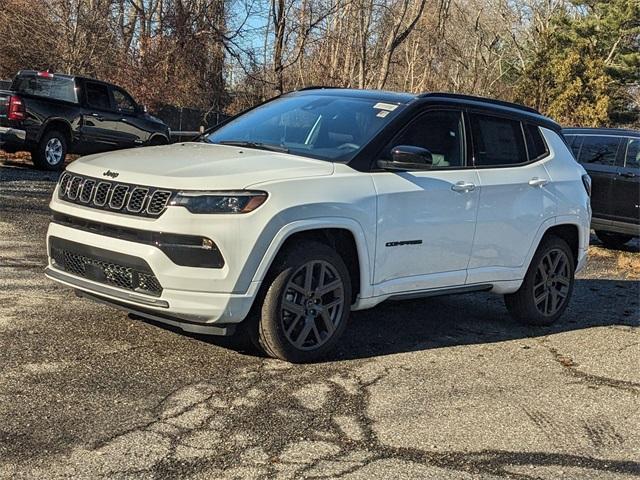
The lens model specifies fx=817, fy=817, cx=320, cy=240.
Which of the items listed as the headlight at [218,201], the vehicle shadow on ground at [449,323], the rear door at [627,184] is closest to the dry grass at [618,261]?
the rear door at [627,184]

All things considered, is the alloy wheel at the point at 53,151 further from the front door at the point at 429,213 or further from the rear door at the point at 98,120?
the front door at the point at 429,213

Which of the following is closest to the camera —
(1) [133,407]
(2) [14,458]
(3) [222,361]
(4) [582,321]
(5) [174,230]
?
(2) [14,458]

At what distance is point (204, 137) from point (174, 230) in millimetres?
1932

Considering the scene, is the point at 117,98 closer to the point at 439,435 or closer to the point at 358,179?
the point at 358,179

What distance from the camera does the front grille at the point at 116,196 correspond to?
4836 millimetres

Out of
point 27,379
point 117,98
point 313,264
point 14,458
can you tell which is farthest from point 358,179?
point 117,98

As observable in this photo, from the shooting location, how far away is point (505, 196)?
6453 millimetres

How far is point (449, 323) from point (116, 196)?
3161 mm

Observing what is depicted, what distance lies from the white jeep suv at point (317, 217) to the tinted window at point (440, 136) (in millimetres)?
12

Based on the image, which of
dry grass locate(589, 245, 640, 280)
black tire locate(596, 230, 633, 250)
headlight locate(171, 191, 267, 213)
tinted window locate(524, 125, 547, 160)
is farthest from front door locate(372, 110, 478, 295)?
black tire locate(596, 230, 633, 250)

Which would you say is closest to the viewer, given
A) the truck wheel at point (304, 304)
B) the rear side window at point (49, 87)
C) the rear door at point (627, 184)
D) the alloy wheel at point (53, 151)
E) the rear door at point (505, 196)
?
the truck wheel at point (304, 304)

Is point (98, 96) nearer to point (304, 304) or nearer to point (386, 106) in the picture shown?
point (386, 106)

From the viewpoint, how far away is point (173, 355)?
5.16 metres

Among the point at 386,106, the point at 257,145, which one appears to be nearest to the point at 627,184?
the point at 386,106
